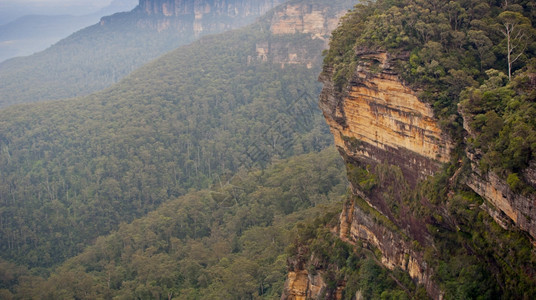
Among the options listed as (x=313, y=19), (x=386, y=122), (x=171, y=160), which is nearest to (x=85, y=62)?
(x=313, y=19)

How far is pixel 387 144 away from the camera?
20750mm

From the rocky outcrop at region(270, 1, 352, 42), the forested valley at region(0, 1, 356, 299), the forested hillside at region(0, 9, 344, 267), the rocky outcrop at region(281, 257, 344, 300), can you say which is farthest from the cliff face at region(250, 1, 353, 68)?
the rocky outcrop at region(281, 257, 344, 300)

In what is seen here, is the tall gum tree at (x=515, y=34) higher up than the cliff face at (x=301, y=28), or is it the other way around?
the tall gum tree at (x=515, y=34)

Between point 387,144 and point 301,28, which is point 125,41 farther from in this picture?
point 387,144

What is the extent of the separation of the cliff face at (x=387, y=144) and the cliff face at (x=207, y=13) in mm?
157462

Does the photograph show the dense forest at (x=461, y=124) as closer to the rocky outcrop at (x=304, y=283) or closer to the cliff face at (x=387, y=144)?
the cliff face at (x=387, y=144)

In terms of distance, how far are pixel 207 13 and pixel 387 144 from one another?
166m

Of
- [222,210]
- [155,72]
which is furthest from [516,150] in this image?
[155,72]

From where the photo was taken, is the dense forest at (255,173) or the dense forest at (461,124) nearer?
the dense forest at (461,124)

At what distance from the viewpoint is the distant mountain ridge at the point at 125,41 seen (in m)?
164

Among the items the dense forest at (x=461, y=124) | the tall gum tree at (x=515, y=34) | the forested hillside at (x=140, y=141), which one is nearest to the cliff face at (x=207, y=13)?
the forested hillside at (x=140, y=141)

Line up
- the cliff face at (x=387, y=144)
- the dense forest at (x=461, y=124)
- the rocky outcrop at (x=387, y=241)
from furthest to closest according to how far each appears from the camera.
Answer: the rocky outcrop at (x=387, y=241)
the cliff face at (x=387, y=144)
the dense forest at (x=461, y=124)

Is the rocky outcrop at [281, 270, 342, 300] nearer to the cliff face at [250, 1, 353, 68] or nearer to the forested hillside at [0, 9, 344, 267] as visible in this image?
the forested hillside at [0, 9, 344, 267]

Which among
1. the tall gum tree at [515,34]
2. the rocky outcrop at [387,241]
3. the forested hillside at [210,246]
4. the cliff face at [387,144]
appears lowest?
the forested hillside at [210,246]
